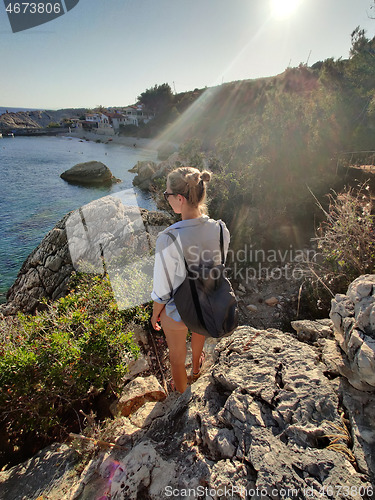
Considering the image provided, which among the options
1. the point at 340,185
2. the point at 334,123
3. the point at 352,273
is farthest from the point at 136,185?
the point at 352,273

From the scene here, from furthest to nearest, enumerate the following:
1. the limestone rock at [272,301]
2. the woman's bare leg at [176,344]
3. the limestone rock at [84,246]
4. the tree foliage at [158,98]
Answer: the tree foliage at [158,98], the limestone rock at [84,246], the limestone rock at [272,301], the woman's bare leg at [176,344]

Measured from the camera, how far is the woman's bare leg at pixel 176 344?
2.02 meters

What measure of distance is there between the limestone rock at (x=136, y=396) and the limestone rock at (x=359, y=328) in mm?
1735

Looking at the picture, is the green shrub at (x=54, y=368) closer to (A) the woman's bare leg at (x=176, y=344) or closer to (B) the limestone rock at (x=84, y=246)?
(A) the woman's bare leg at (x=176, y=344)

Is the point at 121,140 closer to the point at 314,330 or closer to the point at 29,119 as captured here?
the point at 314,330

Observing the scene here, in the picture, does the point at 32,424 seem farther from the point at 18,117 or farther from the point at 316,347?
the point at 18,117

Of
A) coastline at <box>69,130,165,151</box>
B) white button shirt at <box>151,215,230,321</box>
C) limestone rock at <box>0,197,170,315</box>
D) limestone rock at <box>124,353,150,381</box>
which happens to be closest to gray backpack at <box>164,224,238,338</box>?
white button shirt at <box>151,215,230,321</box>

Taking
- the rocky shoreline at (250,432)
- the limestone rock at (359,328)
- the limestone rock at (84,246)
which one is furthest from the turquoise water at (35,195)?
the limestone rock at (359,328)

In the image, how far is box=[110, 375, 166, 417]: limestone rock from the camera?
2391mm

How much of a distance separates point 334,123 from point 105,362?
401 inches

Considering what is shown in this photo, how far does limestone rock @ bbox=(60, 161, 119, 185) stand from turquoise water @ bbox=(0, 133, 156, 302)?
1136 mm

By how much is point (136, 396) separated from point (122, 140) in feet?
179

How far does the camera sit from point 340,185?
645 cm

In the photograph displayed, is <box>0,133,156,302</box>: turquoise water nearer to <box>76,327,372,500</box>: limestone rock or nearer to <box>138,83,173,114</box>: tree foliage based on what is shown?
<box>76,327,372,500</box>: limestone rock
